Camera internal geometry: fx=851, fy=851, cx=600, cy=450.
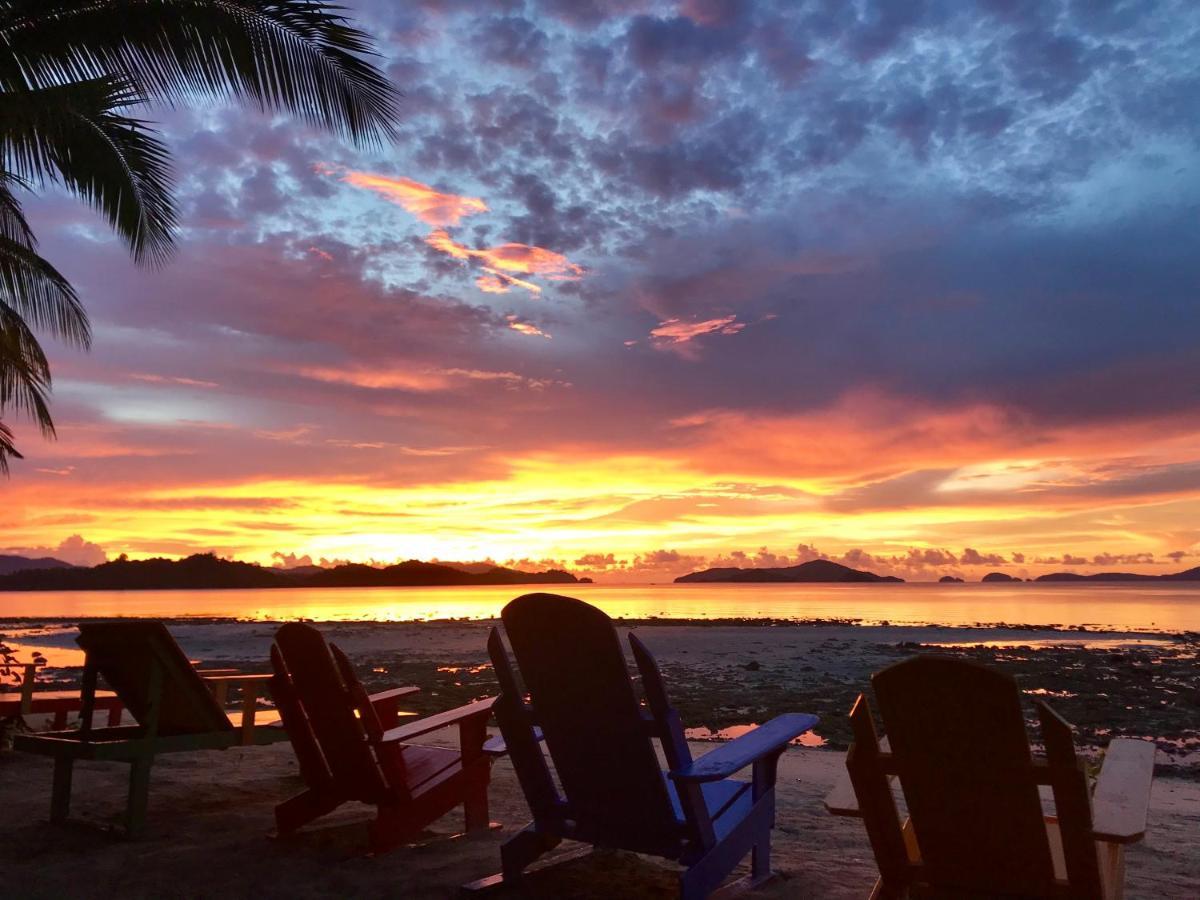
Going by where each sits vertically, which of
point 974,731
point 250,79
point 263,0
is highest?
point 263,0

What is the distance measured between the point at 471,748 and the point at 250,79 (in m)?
5.38

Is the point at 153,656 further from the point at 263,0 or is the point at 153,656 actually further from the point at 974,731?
the point at 263,0

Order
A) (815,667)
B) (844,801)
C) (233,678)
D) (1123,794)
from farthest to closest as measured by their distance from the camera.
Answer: (815,667) → (233,678) → (844,801) → (1123,794)

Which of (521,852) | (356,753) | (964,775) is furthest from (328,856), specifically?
(964,775)

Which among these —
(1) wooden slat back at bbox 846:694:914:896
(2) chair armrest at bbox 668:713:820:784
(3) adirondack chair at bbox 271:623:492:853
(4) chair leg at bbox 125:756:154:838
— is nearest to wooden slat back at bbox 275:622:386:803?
(3) adirondack chair at bbox 271:623:492:853

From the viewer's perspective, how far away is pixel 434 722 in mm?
4184

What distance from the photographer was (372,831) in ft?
13.5

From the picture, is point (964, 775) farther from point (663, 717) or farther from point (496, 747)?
point (496, 747)

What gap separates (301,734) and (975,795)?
3.26m

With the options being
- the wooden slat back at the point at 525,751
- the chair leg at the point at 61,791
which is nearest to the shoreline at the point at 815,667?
the chair leg at the point at 61,791

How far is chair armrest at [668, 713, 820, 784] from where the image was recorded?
2.98 meters

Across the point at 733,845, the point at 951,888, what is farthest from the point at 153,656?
the point at 951,888

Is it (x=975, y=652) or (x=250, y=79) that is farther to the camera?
(x=975, y=652)

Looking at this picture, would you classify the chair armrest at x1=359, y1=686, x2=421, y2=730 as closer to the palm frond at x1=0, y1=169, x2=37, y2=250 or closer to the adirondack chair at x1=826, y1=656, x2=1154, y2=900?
the adirondack chair at x1=826, y1=656, x2=1154, y2=900
